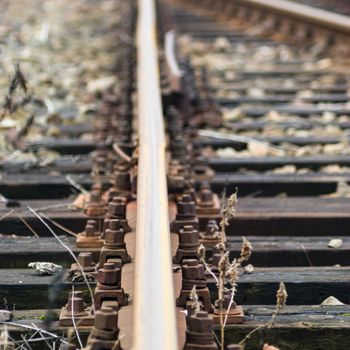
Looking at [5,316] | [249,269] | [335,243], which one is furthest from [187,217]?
[5,316]

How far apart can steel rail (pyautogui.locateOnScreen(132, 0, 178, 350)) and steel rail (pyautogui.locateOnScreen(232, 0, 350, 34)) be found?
135 inches

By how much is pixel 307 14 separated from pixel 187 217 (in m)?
5.28

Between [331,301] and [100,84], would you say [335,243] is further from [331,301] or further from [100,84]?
[100,84]

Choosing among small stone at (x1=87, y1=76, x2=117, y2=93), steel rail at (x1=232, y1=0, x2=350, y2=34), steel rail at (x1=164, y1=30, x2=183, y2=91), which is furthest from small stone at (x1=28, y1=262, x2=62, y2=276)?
steel rail at (x1=232, y1=0, x2=350, y2=34)

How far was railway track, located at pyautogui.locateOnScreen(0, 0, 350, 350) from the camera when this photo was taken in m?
2.68

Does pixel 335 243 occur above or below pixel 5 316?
above

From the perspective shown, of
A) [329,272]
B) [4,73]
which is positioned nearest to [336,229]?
[329,272]

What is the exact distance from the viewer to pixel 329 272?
3266 mm

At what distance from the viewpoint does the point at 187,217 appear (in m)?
3.34

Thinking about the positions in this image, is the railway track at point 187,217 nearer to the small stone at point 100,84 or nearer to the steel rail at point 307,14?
the small stone at point 100,84

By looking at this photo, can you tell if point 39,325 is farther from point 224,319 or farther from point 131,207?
point 131,207

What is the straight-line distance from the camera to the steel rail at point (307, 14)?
7660 millimetres

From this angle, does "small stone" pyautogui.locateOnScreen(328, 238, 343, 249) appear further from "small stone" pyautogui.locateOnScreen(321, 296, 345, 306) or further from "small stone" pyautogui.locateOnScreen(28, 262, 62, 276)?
"small stone" pyautogui.locateOnScreen(28, 262, 62, 276)

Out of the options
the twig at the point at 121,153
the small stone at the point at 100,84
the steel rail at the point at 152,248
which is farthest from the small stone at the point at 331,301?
the small stone at the point at 100,84
